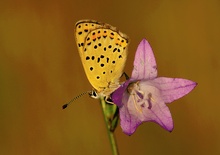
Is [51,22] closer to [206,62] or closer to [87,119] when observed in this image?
[87,119]

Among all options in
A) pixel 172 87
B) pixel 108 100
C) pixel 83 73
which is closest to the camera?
pixel 108 100

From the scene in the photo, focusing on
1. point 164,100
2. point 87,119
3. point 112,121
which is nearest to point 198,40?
point 87,119

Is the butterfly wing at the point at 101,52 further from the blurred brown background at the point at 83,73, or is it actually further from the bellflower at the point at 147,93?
the blurred brown background at the point at 83,73

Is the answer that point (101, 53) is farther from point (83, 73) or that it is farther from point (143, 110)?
point (83, 73)

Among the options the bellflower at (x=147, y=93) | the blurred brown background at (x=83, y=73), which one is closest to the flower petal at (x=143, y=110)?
the bellflower at (x=147, y=93)

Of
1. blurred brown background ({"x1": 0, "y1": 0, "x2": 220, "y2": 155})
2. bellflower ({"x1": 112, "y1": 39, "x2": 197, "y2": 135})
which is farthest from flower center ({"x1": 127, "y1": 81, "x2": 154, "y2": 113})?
blurred brown background ({"x1": 0, "y1": 0, "x2": 220, "y2": 155})

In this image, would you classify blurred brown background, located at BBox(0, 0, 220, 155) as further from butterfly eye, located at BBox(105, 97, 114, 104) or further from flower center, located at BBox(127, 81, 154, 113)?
butterfly eye, located at BBox(105, 97, 114, 104)

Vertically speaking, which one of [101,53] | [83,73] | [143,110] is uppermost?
[101,53]

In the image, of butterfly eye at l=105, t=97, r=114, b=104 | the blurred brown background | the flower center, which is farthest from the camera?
the blurred brown background

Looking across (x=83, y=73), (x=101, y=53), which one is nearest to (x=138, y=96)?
(x=101, y=53)
